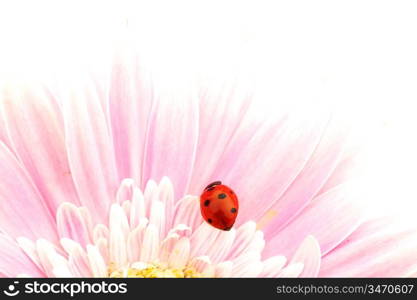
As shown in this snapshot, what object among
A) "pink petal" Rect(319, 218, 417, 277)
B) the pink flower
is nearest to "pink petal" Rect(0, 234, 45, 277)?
the pink flower

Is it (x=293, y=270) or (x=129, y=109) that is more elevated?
(x=129, y=109)

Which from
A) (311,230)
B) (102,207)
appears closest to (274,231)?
(311,230)

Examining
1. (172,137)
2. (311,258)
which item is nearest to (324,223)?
(311,258)

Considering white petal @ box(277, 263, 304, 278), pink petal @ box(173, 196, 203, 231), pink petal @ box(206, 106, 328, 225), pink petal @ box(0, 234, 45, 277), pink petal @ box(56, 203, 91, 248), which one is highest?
pink petal @ box(206, 106, 328, 225)

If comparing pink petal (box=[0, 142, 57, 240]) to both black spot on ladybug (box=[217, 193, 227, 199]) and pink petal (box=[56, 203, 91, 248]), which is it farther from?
black spot on ladybug (box=[217, 193, 227, 199])

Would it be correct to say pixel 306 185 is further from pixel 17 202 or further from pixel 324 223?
pixel 17 202

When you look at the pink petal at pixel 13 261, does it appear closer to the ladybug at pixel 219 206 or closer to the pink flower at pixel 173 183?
the pink flower at pixel 173 183

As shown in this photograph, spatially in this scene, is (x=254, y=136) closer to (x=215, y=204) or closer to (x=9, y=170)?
(x=215, y=204)

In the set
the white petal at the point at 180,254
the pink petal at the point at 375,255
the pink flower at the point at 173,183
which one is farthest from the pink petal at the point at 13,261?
the pink petal at the point at 375,255
